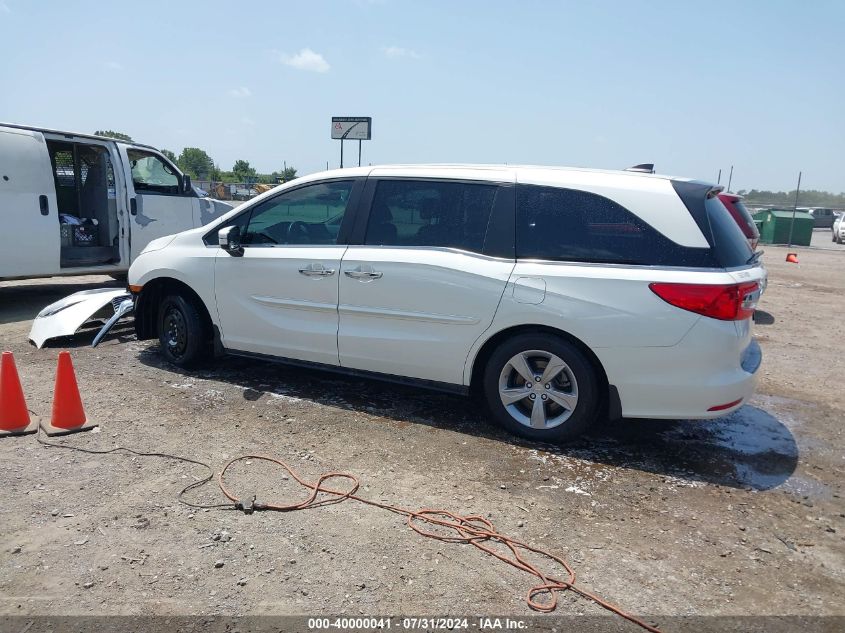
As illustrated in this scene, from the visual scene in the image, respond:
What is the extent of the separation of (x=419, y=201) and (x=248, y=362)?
2.47 m

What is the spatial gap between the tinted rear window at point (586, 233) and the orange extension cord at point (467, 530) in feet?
5.98

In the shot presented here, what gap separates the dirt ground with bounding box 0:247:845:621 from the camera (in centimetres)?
267

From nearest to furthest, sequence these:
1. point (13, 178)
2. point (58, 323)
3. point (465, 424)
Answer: point (465, 424)
point (58, 323)
point (13, 178)

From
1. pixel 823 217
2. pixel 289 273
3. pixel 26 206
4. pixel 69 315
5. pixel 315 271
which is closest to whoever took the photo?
pixel 315 271

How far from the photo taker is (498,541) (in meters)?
3.08

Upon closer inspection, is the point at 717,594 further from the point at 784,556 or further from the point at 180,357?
the point at 180,357

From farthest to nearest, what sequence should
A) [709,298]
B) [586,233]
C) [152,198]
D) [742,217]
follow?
[152,198] < [742,217] < [586,233] < [709,298]

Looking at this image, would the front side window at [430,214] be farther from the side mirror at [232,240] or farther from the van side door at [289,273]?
the side mirror at [232,240]

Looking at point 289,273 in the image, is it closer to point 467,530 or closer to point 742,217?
point 467,530

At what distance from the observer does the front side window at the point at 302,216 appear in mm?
4914

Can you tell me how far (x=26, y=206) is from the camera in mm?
7723

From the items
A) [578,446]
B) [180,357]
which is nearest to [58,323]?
[180,357]

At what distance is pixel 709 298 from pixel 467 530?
1940 millimetres

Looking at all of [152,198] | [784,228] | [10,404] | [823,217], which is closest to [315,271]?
[10,404]
